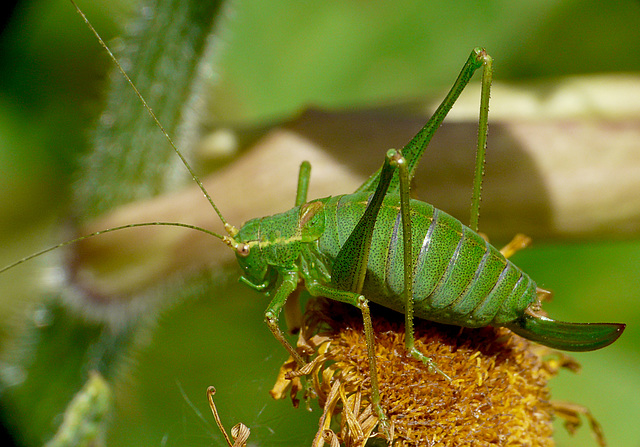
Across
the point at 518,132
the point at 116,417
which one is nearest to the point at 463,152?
the point at 518,132

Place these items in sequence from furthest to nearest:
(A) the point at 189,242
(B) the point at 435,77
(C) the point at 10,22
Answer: (B) the point at 435,77, (C) the point at 10,22, (A) the point at 189,242

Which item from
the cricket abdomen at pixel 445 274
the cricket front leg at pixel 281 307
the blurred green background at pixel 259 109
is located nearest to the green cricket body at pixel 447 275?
the cricket abdomen at pixel 445 274

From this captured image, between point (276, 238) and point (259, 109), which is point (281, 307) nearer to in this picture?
point (276, 238)

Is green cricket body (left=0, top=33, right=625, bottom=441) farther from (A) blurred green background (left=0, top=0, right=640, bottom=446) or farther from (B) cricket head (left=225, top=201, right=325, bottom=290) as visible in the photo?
(A) blurred green background (left=0, top=0, right=640, bottom=446)

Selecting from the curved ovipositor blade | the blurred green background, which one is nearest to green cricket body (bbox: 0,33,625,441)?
the curved ovipositor blade

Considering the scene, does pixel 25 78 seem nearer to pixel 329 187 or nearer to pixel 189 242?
pixel 189 242

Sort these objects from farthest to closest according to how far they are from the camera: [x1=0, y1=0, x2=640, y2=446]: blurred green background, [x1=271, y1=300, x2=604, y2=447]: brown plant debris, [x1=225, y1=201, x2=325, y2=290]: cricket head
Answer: [x1=0, y1=0, x2=640, y2=446]: blurred green background
[x1=225, y1=201, x2=325, y2=290]: cricket head
[x1=271, y1=300, x2=604, y2=447]: brown plant debris
